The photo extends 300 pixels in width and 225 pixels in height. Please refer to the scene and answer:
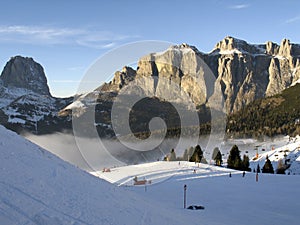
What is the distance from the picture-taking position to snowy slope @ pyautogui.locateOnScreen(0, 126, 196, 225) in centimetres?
1041

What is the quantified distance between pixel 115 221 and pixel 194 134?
18974 cm

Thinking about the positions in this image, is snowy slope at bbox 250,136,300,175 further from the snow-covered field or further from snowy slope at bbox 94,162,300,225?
the snow-covered field

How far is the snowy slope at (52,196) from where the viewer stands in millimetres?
10406

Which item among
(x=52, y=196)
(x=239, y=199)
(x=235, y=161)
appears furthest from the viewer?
(x=235, y=161)

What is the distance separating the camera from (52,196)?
1212 centimetres

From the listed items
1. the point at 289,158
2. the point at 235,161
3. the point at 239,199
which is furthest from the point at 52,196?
the point at 289,158

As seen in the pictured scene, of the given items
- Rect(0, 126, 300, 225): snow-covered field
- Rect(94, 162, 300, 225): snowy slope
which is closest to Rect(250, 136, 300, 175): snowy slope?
Rect(94, 162, 300, 225): snowy slope

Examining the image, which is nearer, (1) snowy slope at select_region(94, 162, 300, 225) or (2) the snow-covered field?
(2) the snow-covered field

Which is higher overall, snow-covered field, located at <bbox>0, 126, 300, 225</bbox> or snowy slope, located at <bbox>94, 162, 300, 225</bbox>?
snow-covered field, located at <bbox>0, 126, 300, 225</bbox>

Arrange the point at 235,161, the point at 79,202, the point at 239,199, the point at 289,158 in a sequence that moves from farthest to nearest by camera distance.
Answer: the point at 289,158 → the point at 235,161 → the point at 239,199 → the point at 79,202

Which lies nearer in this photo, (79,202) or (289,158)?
(79,202)

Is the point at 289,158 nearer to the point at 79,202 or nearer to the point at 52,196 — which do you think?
the point at 79,202

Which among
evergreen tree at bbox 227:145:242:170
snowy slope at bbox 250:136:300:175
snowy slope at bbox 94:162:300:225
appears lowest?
snowy slope at bbox 250:136:300:175

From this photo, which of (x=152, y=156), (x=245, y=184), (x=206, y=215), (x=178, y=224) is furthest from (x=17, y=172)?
(x=152, y=156)
